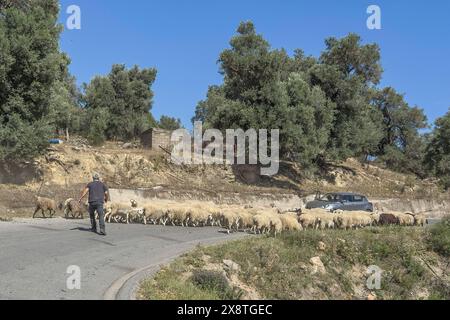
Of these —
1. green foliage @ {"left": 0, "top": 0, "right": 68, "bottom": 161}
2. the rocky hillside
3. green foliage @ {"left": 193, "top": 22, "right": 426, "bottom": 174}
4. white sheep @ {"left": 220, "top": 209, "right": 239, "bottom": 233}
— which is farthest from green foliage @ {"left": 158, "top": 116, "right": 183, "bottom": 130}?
white sheep @ {"left": 220, "top": 209, "right": 239, "bottom": 233}

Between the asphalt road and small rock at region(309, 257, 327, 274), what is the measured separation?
368 centimetres

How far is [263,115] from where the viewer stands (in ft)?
139

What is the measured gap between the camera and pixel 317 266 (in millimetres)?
16141

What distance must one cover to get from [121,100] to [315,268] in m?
39.2

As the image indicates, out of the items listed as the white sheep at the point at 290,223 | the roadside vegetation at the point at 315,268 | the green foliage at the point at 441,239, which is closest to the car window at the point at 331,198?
the roadside vegetation at the point at 315,268

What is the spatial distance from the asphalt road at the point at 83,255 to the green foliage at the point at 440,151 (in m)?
44.7

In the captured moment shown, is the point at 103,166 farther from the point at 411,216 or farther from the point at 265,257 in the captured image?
the point at 265,257

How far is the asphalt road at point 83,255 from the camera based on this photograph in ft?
30.2

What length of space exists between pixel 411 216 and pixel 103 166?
20381 millimetres

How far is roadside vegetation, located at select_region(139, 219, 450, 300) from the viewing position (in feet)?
36.8

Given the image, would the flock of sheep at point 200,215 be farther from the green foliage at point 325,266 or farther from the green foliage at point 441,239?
the green foliage at point 441,239

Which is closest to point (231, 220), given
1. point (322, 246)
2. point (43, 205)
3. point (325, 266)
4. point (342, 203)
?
point (322, 246)
